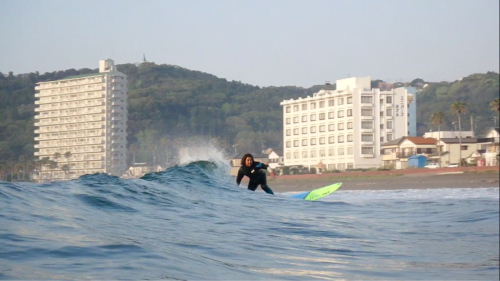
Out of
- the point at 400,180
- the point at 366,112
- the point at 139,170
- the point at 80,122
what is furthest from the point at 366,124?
the point at 80,122

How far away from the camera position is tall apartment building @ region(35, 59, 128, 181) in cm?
1497

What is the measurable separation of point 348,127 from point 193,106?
1303 centimetres

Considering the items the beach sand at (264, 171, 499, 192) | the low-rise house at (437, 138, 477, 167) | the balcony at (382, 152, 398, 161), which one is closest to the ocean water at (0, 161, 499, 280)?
the beach sand at (264, 171, 499, 192)

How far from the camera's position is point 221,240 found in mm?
4871

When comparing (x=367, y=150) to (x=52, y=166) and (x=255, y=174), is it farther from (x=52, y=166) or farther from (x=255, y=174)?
(x=255, y=174)

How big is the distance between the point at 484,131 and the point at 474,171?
4444 mm

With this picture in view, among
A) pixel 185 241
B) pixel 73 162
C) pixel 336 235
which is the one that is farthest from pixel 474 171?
pixel 185 241

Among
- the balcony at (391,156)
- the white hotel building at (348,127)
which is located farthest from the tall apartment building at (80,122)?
the white hotel building at (348,127)

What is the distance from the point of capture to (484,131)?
12570mm

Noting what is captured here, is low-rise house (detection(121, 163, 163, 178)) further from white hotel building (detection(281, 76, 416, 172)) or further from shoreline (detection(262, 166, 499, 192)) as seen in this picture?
white hotel building (detection(281, 76, 416, 172))

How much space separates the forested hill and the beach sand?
1.74 metres

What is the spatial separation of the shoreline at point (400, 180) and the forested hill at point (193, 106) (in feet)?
5.23

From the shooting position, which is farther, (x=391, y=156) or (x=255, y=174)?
(x=391, y=156)

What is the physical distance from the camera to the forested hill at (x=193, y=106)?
43.5ft
